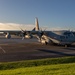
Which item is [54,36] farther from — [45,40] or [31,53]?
[31,53]

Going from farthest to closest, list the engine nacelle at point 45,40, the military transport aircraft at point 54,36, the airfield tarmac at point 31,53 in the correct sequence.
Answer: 1. the engine nacelle at point 45,40
2. the military transport aircraft at point 54,36
3. the airfield tarmac at point 31,53

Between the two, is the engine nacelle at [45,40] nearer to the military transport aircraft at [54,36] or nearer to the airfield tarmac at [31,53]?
the military transport aircraft at [54,36]

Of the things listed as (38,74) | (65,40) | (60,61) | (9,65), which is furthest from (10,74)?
(65,40)

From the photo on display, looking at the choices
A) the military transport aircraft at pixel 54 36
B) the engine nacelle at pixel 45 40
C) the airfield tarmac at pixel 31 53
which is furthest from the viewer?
the engine nacelle at pixel 45 40

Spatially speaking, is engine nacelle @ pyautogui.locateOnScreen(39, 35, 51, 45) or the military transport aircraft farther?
engine nacelle @ pyautogui.locateOnScreen(39, 35, 51, 45)

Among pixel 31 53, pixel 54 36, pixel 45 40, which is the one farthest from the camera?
pixel 45 40

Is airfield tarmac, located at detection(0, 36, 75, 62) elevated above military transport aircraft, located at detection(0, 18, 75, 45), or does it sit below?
below

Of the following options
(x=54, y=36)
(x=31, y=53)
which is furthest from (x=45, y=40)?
(x=31, y=53)

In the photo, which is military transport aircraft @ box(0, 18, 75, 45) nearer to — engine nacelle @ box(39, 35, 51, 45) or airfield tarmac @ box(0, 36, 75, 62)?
engine nacelle @ box(39, 35, 51, 45)

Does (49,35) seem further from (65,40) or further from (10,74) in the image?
(10,74)

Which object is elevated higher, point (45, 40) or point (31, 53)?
point (45, 40)

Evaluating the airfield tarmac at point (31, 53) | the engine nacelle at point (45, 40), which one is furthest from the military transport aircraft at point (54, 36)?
the airfield tarmac at point (31, 53)

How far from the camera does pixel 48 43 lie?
40.7 metres

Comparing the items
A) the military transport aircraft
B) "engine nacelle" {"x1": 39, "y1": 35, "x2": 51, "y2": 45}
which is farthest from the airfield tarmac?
"engine nacelle" {"x1": 39, "y1": 35, "x2": 51, "y2": 45}
